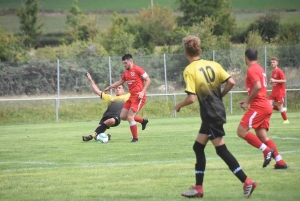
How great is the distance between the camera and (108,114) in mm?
17891

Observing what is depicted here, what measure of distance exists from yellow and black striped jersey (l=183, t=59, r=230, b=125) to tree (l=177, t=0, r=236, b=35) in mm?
50809

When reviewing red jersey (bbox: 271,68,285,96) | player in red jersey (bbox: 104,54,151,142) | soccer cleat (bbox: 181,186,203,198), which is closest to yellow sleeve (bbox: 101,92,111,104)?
player in red jersey (bbox: 104,54,151,142)

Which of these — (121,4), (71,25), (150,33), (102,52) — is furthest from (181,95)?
(121,4)

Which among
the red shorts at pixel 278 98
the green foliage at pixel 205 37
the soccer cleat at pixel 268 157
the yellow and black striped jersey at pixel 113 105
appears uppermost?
the green foliage at pixel 205 37

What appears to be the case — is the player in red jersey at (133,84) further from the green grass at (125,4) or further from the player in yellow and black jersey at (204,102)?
the green grass at (125,4)

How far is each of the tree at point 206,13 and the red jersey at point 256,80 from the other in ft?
158

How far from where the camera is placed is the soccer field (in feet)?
30.2

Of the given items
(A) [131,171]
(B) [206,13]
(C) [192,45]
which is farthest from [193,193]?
(B) [206,13]

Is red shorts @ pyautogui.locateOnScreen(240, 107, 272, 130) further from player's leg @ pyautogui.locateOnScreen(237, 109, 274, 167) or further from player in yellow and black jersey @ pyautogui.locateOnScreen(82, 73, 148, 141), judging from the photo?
player in yellow and black jersey @ pyautogui.locateOnScreen(82, 73, 148, 141)

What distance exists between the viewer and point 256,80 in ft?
34.7

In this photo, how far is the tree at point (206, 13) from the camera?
61062 mm

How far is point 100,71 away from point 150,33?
3426 cm

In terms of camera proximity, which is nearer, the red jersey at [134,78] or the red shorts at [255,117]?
the red shorts at [255,117]

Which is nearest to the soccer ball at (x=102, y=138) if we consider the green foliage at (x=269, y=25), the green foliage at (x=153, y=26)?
the green foliage at (x=153, y=26)
